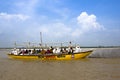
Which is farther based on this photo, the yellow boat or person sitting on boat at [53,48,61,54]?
person sitting on boat at [53,48,61,54]

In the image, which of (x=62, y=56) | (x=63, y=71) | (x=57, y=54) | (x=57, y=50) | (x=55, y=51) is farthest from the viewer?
(x=55, y=51)

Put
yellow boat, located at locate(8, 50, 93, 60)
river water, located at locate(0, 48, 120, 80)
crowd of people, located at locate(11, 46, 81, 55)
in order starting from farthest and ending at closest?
crowd of people, located at locate(11, 46, 81, 55)
yellow boat, located at locate(8, 50, 93, 60)
river water, located at locate(0, 48, 120, 80)

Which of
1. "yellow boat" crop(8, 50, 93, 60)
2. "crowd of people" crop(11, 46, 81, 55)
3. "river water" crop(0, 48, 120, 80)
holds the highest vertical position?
"crowd of people" crop(11, 46, 81, 55)

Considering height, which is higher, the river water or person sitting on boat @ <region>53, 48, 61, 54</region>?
person sitting on boat @ <region>53, 48, 61, 54</region>

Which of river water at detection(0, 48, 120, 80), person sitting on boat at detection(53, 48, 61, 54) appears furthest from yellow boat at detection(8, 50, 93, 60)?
river water at detection(0, 48, 120, 80)

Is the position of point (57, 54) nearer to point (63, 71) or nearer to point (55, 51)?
point (55, 51)

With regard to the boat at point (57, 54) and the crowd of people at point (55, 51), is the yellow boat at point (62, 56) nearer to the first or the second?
the boat at point (57, 54)

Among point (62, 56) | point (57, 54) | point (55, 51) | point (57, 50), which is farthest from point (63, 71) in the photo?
point (55, 51)

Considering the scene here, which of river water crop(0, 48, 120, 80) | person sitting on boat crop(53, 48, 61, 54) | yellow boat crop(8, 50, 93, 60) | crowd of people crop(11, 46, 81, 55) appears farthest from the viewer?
person sitting on boat crop(53, 48, 61, 54)

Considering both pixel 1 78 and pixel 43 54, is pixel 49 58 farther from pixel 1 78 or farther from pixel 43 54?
pixel 1 78

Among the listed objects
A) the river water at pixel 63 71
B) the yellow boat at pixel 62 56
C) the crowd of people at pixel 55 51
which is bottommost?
the river water at pixel 63 71

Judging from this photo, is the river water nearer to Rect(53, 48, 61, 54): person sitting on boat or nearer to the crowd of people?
the crowd of people

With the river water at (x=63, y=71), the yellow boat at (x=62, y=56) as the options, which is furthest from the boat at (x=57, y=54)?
the river water at (x=63, y=71)

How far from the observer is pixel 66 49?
40438 millimetres
